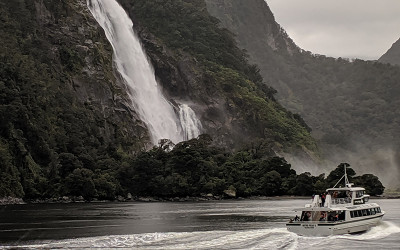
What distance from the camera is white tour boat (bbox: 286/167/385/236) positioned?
56.5 meters

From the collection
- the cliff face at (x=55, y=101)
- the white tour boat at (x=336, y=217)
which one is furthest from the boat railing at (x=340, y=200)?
the cliff face at (x=55, y=101)

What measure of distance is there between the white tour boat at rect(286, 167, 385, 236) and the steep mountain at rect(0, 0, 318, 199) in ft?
204

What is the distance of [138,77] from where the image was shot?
16925cm

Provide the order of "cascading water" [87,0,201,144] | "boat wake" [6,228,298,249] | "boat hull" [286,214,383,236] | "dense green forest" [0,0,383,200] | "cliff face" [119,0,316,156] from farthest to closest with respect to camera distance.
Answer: "cliff face" [119,0,316,156]
"cascading water" [87,0,201,144]
"dense green forest" [0,0,383,200]
"boat hull" [286,214,383,236]
"boat wake" [6,228,298,249]

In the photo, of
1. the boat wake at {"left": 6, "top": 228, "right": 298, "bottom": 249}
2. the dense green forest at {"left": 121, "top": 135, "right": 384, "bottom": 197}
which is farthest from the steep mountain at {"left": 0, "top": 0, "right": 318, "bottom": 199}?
the boat wake at {"left": 6, "top": 228, "right": 298, "bottom": 249}

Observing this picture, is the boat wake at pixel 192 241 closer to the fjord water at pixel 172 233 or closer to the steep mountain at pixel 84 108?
the fjord water at pixel 172 233

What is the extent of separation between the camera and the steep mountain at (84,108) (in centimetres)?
11825

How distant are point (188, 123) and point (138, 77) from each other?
17.3 meters

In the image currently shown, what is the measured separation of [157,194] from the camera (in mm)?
126750

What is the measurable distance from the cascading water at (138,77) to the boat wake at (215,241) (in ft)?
325

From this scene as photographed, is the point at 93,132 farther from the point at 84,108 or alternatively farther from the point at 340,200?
the point at 340,200

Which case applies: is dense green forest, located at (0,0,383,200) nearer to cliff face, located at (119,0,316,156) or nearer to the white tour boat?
cliff face, located at (119,0,316,156)

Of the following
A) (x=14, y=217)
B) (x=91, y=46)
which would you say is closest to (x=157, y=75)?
(x=91, y=46)

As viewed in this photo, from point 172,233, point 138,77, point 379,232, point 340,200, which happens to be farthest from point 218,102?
point 172,233
